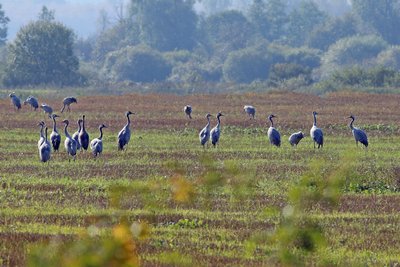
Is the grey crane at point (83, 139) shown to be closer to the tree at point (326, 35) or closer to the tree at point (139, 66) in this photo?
the tree at point (139, 66)

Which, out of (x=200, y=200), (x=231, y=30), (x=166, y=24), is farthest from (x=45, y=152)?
(x=166, y=24)

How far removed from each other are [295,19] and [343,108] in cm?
8844

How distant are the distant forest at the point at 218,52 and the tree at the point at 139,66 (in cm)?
10

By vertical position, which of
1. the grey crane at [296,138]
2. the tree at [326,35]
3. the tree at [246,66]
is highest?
the tree at [326,35]

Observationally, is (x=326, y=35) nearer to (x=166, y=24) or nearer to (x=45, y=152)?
(x=166, y=24)

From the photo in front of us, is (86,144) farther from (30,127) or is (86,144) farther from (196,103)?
(196,103)

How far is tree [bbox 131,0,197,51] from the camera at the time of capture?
12306 centimetres

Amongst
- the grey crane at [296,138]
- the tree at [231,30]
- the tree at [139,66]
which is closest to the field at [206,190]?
the grey crane at [296,138]

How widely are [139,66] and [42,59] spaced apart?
77.4 ft

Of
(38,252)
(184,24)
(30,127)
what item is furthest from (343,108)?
(184,24)

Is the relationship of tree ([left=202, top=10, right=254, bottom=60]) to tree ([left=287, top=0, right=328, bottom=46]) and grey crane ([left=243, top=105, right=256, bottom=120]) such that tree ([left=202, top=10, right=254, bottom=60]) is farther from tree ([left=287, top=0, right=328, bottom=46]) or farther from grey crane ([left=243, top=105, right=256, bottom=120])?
grey crane ([left=243, top=105, right=256, bottom=120])

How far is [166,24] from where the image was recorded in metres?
125

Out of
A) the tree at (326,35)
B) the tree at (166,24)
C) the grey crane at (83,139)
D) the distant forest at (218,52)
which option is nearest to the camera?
the grey crane at (83,139)

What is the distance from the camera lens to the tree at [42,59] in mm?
82688
